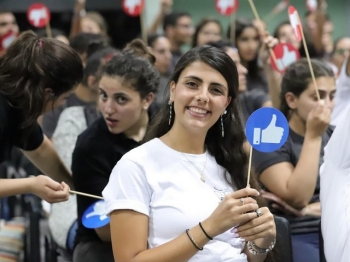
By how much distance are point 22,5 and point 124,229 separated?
5.68 meters

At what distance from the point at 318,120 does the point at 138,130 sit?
2.12ft

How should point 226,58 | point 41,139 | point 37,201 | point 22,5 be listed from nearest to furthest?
point 226,58, point 41,139, point 37,201, point 22,5

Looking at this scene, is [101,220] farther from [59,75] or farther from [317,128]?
[317,128]

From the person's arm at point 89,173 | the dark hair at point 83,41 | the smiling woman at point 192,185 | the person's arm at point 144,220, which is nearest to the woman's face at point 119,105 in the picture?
the person's arm at point 89,173

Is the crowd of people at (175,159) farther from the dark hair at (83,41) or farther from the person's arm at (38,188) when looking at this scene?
the dark hair at (83,41)

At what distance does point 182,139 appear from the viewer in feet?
6.33

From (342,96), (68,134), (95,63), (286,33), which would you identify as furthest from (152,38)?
(68,134)

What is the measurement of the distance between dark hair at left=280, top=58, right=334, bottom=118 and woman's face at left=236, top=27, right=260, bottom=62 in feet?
5.59

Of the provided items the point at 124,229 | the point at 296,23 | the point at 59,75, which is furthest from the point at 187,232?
the point at 296,23

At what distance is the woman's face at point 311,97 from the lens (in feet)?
8.69

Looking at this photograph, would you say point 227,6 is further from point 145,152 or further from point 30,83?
point 145,152

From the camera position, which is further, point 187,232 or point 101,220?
point 101,220

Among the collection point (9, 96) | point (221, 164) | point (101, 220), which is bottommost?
point (101, 220)

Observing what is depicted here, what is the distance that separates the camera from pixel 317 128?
7.98 feet
